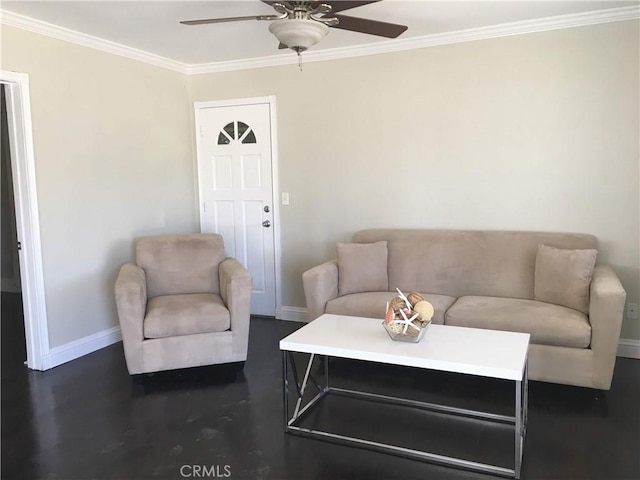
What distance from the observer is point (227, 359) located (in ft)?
11.5

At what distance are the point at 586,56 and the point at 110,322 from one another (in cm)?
415

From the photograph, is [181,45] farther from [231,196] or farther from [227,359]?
[227,359]

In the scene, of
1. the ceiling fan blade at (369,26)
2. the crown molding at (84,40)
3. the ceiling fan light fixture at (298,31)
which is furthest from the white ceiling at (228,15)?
the ceiling fan light fixture at (298,31)

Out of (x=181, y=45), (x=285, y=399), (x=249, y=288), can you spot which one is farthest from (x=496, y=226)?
(x=181, y=45)

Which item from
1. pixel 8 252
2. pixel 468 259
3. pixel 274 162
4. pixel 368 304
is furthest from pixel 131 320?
pixel 8 252

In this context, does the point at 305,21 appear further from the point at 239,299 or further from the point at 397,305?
the point at 239,299

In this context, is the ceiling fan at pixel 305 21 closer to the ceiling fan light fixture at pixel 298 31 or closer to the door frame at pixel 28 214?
the ceiling fan light fixture at pixel 298 31

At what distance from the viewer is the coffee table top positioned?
89.6 inches

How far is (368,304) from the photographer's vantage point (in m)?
3.57

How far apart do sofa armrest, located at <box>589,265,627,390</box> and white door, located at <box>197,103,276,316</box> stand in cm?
276

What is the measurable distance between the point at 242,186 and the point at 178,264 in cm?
118

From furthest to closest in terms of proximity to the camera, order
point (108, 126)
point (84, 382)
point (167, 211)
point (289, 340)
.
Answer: point (167, 211)
point (108, 126)
point (84, 382)
point (289, 340)

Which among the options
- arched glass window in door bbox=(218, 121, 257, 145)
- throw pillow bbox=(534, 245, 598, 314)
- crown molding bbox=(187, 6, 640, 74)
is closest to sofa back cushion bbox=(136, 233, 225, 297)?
arched glass window in door bbox=(218, 121, 257, 145)

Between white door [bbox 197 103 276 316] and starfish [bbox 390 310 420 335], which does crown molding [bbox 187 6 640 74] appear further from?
starfish [bbox 390 310 420 335]
